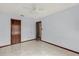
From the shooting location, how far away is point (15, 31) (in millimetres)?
6223

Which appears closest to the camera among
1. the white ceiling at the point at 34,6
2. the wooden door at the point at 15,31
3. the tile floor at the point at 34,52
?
the white ceiling at the point at 34,6

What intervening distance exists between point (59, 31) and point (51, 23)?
1124 mm

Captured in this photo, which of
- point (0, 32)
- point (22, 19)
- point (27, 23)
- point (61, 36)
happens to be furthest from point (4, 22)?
point (61, 36)

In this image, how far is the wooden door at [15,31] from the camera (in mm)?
5949

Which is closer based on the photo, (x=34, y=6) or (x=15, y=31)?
(x=34, y=6)

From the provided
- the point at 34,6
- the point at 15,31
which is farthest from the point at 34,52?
the point at 15,31

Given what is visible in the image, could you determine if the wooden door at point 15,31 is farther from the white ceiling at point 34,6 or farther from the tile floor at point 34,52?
the white ceiling at point 34,6

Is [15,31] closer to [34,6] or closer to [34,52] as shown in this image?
[34,52]

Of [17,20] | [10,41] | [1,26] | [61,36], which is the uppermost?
[17,20]

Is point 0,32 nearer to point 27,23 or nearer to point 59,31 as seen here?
point 27,23

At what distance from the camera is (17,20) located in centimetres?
634

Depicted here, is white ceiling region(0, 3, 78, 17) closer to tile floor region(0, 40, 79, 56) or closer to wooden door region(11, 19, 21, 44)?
wooden door region(11, 19, 21, 44)

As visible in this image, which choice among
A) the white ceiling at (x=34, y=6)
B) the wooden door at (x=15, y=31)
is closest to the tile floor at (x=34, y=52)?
the wooden door at (x=15, y=31)

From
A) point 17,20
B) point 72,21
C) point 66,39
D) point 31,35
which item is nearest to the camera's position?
point 72,21
